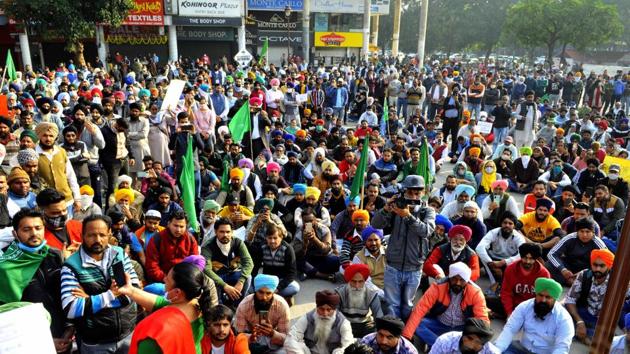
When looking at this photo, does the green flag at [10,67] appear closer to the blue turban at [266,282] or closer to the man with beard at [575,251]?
the blue turban at [266,282]

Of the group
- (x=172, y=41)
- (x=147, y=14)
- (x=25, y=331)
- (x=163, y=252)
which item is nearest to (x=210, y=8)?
(x=172, y=41)

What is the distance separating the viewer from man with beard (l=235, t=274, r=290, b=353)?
4.69 meters

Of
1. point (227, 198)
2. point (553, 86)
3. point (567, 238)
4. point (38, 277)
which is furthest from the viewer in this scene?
point (553, 86)

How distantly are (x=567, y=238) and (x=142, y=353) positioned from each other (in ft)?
16.9

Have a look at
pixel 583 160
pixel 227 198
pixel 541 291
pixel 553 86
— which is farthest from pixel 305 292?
pixel 553 86

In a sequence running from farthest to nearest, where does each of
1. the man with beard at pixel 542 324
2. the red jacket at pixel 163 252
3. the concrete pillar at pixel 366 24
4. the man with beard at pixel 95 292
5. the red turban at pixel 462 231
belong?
the concrete pillar at pixel 366 24
the red turban at pixel 462 231
the red jacket at pixel 163 252
the man with beard at pixel 542 324
the man with beard at pixel 95 292

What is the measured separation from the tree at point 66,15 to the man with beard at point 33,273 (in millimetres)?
19728

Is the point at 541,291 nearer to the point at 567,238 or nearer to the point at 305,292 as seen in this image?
the point at 567,238

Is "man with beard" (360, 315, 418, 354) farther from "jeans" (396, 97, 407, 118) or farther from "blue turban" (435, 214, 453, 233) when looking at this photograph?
"jeans" (396, 97, 407, 118)

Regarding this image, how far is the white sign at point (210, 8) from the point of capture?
28.3 meters

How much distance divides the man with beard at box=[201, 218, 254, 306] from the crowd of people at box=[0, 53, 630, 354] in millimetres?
21

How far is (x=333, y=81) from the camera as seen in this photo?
15852mm

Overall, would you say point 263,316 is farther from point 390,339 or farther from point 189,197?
point 189,197

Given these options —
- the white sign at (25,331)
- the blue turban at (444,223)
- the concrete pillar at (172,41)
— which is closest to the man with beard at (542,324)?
the blue turban at (444,223)
